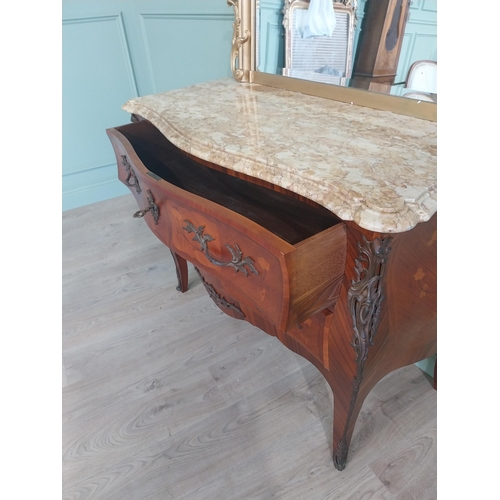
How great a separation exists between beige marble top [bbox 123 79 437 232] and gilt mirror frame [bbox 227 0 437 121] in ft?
0.07

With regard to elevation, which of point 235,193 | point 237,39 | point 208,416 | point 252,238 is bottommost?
point 208,416

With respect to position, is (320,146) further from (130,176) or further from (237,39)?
(237,39)

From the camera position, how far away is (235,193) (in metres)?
0.84

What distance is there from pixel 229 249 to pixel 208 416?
0.61 metres

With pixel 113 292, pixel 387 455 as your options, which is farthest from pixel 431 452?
pixel 113 292

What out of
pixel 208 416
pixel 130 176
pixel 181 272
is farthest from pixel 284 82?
pixel 208 416

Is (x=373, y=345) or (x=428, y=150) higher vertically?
(x=428, y=150)

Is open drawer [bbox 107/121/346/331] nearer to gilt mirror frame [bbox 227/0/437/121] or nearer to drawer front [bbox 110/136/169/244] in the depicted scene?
drawer front [bbox 110/136/169/244]

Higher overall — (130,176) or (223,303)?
(130,176)

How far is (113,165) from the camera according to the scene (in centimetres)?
196

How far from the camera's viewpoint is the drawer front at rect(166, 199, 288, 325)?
0.50 m

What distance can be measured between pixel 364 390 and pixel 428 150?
45 centimetres

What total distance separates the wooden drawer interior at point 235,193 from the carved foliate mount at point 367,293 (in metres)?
0.19
